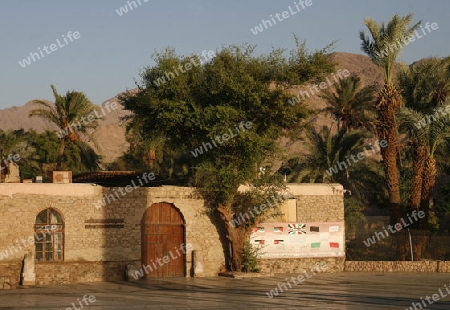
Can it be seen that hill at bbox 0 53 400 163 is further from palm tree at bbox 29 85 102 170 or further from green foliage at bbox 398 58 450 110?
green foliage at bbox 398 58 450 110

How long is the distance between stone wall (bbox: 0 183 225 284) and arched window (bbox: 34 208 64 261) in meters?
0.22

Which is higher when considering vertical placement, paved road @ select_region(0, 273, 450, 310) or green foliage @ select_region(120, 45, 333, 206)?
green foliage @ select_region(120, 45, 333, 206)

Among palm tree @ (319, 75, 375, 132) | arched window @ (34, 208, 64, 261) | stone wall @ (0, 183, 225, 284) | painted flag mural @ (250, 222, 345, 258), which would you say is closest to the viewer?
stone wall @ (0, 183, 225, 284)

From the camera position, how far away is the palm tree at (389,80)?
116ft

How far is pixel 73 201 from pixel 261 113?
8.28 metres

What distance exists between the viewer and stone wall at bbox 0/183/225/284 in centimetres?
2777

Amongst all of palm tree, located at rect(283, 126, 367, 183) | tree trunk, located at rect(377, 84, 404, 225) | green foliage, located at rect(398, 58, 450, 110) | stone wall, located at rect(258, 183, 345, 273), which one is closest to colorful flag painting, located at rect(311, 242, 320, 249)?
stone wall, located at rect(258, 183, 345, 273)

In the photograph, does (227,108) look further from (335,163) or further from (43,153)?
(43,153)

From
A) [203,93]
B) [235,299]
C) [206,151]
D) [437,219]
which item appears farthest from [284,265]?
[437,219]

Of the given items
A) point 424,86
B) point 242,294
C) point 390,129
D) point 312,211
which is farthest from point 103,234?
point 424,86

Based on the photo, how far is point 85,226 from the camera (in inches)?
1141

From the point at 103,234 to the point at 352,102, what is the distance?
2654cm

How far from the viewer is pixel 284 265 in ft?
108

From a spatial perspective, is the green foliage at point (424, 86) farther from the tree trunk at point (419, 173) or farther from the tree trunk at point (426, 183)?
the tree trunk at point (426, 183)
